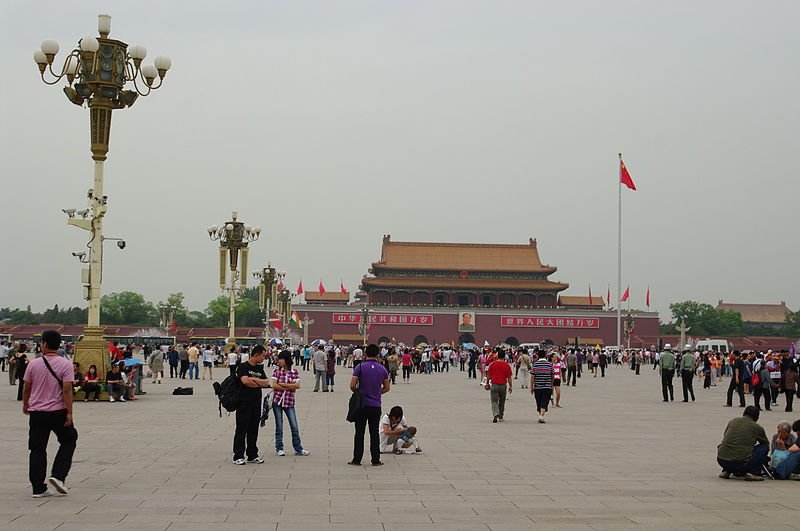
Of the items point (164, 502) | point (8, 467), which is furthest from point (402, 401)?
point (164, 502)

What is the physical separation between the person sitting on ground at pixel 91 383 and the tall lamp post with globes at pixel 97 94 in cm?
14

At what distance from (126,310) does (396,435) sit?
96.6 metres

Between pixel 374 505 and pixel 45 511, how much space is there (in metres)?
2.40

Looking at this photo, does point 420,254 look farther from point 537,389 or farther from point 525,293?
point 537,389

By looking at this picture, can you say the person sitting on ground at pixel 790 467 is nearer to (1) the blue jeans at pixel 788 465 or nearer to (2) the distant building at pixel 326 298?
(1) the blue jeans at pixel 788 465

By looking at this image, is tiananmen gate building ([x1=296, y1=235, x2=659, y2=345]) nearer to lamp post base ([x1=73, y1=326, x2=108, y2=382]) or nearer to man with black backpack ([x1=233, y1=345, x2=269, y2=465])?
lamp post base ([x1=73, y1=326, x2=108, y2=382])

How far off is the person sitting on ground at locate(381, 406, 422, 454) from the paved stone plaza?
28 centimetres

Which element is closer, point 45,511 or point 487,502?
point 45,511

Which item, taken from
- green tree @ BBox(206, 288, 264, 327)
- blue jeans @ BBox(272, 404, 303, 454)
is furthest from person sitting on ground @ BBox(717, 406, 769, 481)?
green tree @ BBox(206, 288, 264, 327)

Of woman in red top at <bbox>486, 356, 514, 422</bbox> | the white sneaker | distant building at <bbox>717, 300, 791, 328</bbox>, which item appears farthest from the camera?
distant building at <bbox>717, 300, 791, 328</bbox>

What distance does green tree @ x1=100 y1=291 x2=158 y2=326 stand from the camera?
334 ft

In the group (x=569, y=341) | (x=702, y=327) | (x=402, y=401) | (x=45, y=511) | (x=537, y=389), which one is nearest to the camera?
(x=45, y=511)

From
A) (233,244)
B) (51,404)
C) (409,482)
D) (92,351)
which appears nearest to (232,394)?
(409,482)

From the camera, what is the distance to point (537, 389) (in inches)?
603
